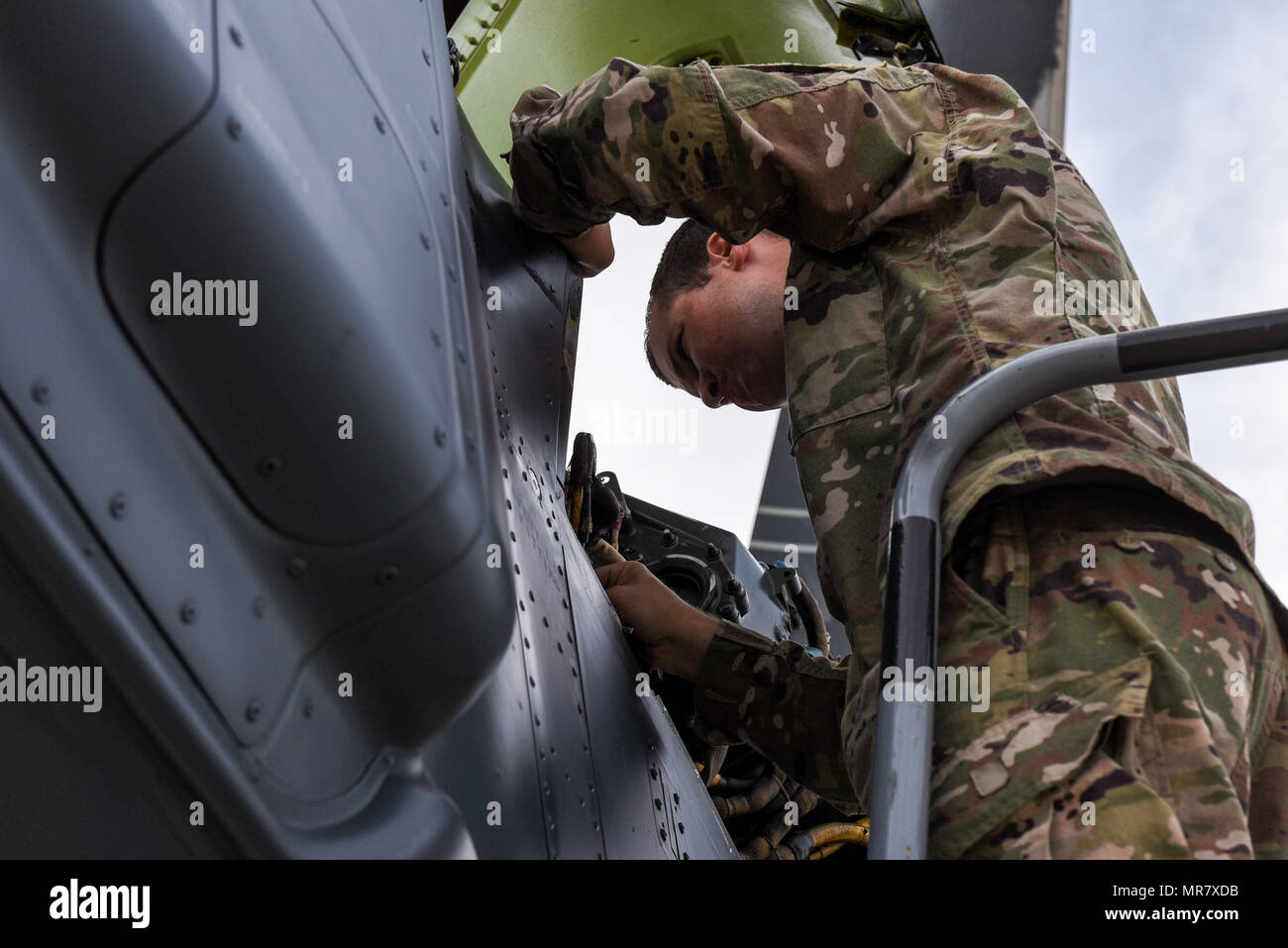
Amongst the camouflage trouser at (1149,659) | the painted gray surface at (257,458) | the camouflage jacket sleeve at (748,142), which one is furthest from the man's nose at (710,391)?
the camouflage trouser at (1149,659)

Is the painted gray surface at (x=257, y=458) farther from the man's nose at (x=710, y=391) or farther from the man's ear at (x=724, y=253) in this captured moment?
the man's nose at (x=710, y=391)

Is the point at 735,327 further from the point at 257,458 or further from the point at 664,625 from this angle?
the point at 257,458

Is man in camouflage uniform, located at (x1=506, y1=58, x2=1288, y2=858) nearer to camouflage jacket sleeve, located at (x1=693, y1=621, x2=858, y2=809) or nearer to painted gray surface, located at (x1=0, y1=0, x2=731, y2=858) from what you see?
camouflage jacket sleeve, located at (x1=693, y1=621, x2=858, y2=809)

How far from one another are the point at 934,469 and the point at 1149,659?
1.06 ft

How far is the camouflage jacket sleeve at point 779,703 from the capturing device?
8.00 feet

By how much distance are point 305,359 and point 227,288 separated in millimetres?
109

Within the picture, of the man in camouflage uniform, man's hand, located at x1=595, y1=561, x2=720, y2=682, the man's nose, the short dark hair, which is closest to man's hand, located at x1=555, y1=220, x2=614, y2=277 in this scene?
the man in camouflage uniform

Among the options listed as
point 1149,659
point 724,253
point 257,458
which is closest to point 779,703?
point 724,253

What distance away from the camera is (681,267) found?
265 centimetres
